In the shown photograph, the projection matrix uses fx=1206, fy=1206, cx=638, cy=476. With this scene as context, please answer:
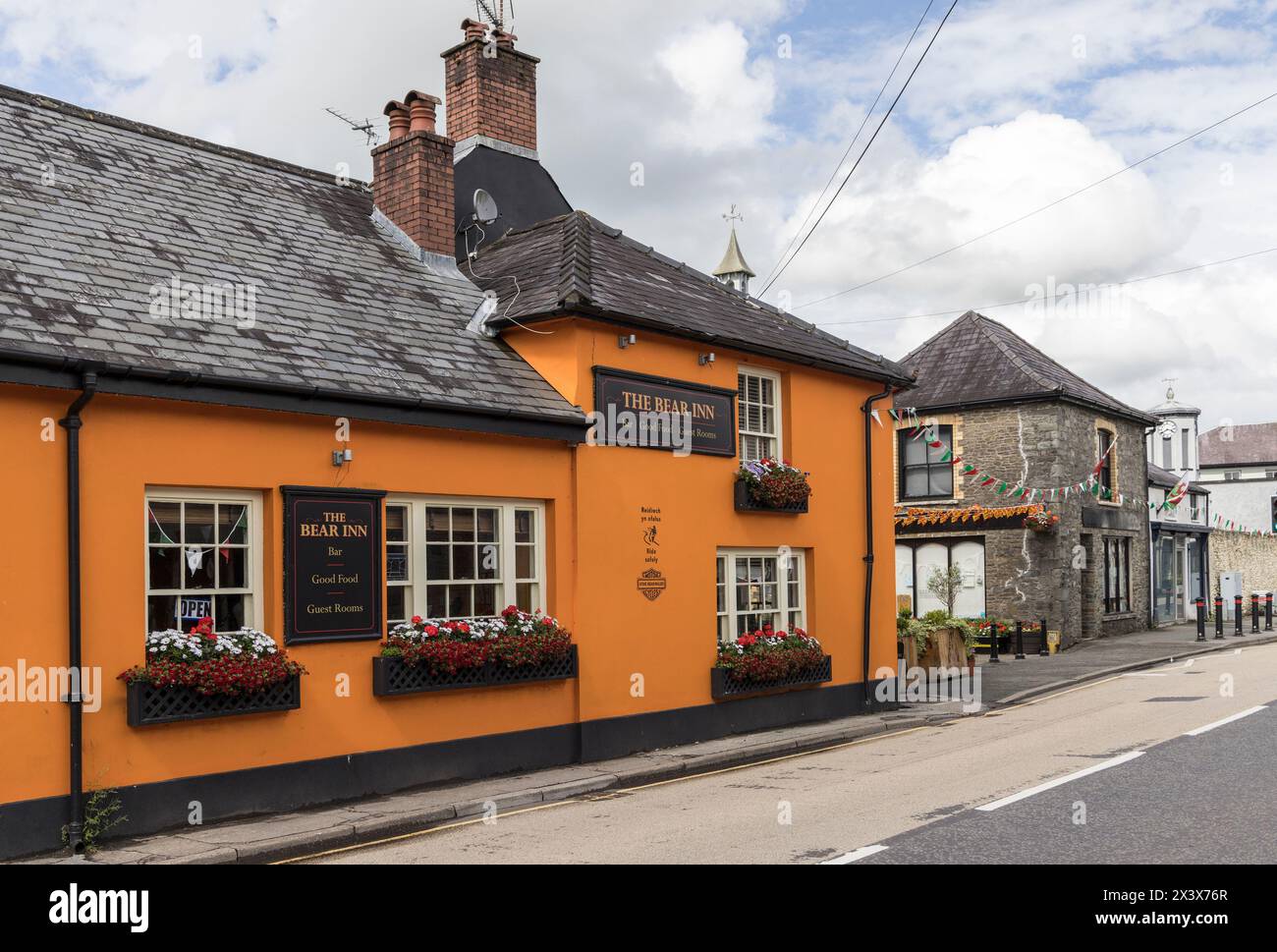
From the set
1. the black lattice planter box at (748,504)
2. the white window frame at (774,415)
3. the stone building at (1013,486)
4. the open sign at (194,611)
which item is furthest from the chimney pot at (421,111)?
the stone building at (1013,486)

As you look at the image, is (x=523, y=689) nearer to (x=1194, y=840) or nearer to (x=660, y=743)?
(x=660, y=743)

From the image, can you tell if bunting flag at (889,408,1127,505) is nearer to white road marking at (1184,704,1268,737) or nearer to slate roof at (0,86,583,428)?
white road marking at (1184,704,1268,737)

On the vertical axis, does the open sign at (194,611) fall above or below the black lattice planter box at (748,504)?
below

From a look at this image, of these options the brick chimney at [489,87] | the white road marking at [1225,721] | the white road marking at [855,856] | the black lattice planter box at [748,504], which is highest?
the brick chimney at [489,87]

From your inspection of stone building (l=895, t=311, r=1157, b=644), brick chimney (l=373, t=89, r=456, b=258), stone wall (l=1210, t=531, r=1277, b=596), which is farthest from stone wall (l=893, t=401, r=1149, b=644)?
brick chimney (l=373, t=89, r=456, b=258)

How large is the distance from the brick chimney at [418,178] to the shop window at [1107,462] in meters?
20.3

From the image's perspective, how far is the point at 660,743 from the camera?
13680 millimetres

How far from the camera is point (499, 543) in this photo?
40.9 ft

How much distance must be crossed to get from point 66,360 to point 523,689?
5.49 meters

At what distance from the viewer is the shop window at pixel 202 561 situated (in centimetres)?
979

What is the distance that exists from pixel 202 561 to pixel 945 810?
6404 mm

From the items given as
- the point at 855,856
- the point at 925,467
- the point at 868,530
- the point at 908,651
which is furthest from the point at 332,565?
the point at 925,467

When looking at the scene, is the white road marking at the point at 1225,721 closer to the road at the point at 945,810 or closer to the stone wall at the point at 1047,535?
the road at the point at 945,810

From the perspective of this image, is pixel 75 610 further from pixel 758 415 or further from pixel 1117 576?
pixel 1117 576
